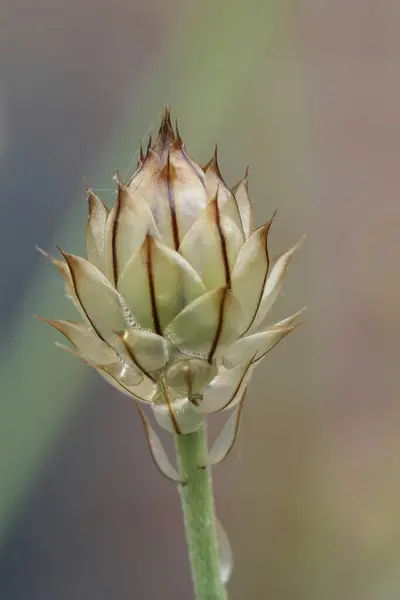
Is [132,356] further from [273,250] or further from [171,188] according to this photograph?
[273,250]

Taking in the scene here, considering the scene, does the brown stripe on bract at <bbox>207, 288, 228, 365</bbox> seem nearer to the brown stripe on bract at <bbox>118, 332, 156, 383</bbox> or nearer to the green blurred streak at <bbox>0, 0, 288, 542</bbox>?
the brown stripe on bract at <bbox>118, 332, 156, 383</bbox>

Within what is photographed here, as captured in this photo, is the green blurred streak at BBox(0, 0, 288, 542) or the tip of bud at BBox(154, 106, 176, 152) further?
the green blurred streak at BBox(0, 0, 288, 542)

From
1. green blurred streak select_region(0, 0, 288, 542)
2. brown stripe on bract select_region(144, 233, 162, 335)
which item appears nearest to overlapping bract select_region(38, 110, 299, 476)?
brown stripe on bract select_region(144, 233, 162, 335)

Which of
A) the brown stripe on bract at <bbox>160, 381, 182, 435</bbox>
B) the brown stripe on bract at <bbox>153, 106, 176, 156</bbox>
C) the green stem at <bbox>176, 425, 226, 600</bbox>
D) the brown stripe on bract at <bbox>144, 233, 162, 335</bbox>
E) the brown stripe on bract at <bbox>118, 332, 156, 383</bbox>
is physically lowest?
the green stem at <bbox>176, 425, 226, 600</bbox>

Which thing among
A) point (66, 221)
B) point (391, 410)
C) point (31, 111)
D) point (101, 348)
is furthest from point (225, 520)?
point (101, 348)

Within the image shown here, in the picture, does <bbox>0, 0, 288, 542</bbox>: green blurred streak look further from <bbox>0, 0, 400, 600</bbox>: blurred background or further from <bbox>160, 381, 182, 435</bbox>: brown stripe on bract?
<bbox>160, 381, 182, 435</bbox>: brown stripe on bract

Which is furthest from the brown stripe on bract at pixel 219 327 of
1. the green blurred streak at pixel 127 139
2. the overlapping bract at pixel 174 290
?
the green blurred streak at pixel 127 139

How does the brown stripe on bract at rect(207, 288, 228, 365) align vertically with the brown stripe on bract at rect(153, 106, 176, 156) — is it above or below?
below

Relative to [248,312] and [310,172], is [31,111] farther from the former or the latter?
[248,312]

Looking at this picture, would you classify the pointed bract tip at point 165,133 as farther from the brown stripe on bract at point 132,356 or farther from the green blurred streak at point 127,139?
the green blurred streak at point 127,139
